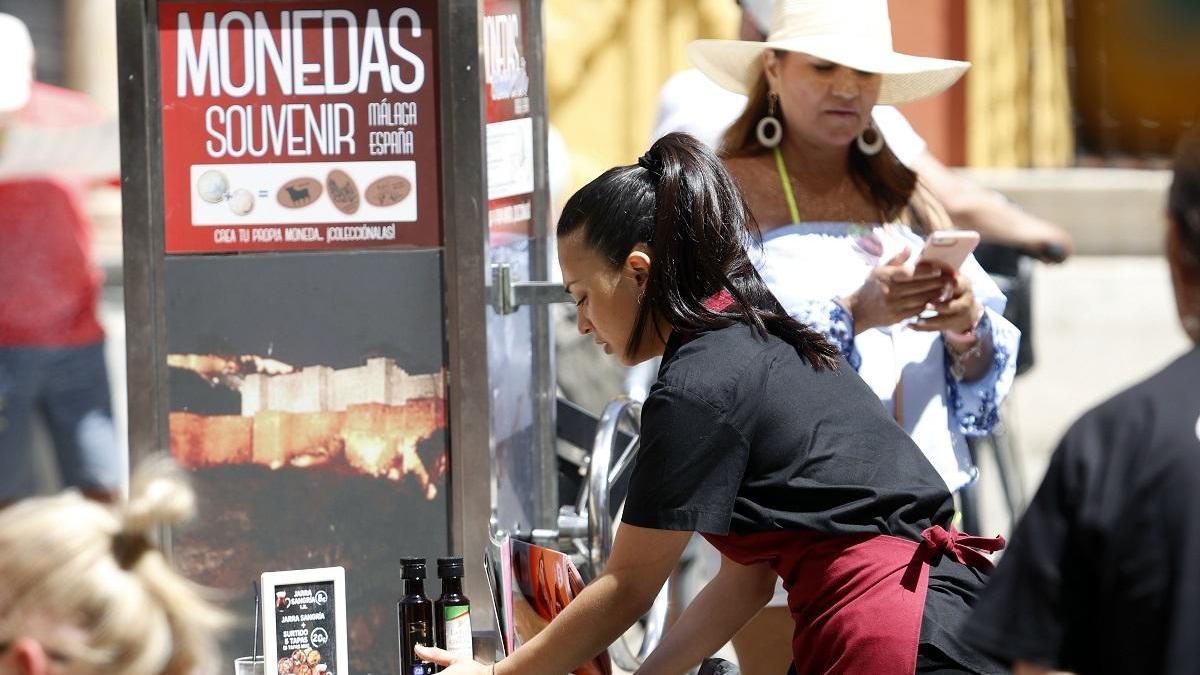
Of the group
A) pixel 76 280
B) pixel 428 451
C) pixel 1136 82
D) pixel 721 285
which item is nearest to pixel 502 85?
pixel 428 451

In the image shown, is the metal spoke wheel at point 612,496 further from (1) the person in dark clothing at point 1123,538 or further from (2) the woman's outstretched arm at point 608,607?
(1) the person in dark clothing at point 1123,538

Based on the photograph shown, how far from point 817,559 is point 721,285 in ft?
1.29

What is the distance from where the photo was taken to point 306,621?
2496mm

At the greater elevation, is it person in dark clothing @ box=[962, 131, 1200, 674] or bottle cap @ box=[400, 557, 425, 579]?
person in dark clothing @ box=[962, 131, 1200, 674]

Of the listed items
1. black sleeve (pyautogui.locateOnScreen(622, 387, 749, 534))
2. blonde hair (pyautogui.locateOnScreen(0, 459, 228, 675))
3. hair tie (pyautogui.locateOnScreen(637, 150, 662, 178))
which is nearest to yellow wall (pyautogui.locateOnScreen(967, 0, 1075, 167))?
hair tie (pyautogui.locateOnScreen(637, 150, 662, 178))

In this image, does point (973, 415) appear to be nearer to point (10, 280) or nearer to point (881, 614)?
point (881, 614)

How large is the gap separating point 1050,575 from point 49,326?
384 centimetres

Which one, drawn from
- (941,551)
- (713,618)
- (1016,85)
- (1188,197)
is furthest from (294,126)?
(1016,85)

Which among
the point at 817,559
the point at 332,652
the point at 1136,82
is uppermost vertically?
the point at 1136,82

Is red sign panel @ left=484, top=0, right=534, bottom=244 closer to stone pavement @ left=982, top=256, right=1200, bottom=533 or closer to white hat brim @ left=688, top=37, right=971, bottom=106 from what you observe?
white hat brim @ left=688, top=37, right=971, bottom=106

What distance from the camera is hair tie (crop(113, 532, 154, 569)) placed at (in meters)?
1.79

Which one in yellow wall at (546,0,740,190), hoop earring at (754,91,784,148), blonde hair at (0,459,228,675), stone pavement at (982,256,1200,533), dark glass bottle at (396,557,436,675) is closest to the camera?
blonde hair at (0,459,228,675)

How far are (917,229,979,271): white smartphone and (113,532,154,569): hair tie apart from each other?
1490 mm

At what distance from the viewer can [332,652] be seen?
2500mm
